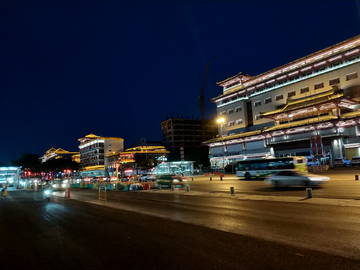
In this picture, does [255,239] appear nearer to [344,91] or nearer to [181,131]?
[344,91]

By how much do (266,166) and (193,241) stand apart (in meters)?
31.0

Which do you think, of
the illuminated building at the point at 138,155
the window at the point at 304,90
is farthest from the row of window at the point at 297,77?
the illuminated building at the point at 138,155

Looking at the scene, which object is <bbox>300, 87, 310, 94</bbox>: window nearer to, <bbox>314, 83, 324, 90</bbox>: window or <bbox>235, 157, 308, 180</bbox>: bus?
<bbox>314, 83, 324, 90</bbox>: window

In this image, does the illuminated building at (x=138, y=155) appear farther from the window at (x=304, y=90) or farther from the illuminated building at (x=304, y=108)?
the window at (x=304, y=90)

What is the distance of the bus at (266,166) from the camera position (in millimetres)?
35156

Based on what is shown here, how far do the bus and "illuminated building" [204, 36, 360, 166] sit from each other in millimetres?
11833

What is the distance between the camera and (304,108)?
184ft

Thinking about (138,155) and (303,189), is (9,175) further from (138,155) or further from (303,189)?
(138,155)

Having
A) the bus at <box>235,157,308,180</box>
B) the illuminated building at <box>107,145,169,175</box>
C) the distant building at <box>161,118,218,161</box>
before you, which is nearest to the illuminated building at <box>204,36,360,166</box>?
the bus at <box>235,157,308,180</box>

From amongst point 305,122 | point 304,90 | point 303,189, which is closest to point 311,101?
point 305,122

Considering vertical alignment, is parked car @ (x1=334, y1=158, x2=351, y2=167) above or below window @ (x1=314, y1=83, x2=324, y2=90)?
below

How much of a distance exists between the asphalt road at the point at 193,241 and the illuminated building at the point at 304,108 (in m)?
40.4

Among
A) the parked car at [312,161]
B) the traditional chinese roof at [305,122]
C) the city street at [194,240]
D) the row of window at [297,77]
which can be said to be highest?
the row of window at [297,77]

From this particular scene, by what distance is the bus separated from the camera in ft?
115
